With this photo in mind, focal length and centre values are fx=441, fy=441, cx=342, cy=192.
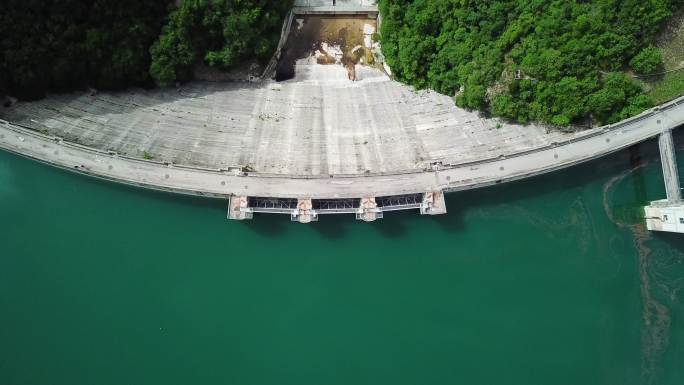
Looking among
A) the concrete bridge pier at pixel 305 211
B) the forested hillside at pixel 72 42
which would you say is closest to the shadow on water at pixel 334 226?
the concrete bridge pier at pixel 305 211

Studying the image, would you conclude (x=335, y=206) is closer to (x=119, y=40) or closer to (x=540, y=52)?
(x=540, y=52)

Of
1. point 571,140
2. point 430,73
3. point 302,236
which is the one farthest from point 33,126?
point 571,140

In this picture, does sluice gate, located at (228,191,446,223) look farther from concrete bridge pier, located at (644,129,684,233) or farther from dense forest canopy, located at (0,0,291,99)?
concrete bridge pier, located at (644,129,684,233)

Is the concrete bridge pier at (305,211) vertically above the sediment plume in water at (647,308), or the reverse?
the concrete bridge pier at (305,211)

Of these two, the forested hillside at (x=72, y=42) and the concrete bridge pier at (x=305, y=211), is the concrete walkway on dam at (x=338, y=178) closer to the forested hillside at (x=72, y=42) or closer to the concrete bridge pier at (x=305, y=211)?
the concrete bridge pier at (x=305, y=211)

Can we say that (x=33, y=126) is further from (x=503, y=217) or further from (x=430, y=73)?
(x=503, y=217)

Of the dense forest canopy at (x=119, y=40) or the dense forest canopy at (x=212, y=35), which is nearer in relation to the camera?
the dense forest canopy at (x=119, y=40)
